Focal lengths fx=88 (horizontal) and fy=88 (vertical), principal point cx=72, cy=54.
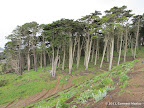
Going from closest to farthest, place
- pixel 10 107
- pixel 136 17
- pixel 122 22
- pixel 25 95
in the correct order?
pixel 10 107, pixel 25 95, pixel 122 22, pixel 136 17

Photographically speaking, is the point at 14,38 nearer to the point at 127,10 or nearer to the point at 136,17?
the point at 127,10

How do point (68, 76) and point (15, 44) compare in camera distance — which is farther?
point (15, 44)

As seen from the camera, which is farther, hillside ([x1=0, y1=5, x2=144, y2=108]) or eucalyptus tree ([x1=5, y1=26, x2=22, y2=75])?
eucalyptus tree ([x1=5, y1=26, x2=22, y2=75])

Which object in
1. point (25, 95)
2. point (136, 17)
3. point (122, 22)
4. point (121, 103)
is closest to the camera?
point (121, 103)

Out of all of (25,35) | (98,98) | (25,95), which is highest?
(25,35)

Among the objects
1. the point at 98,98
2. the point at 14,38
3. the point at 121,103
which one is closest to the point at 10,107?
the point at 98,98

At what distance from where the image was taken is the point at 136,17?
2439 cm

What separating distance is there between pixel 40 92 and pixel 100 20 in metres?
18.1

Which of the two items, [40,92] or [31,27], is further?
[31,27]

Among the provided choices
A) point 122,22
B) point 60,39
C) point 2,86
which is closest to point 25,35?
point 60,39

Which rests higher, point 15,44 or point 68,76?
point 15,44

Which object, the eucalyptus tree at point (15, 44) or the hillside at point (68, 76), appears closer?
the hillside at point (68, 76)

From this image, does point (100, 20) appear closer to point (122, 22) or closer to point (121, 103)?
point (122, 22)

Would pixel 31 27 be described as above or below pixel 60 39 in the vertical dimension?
above
